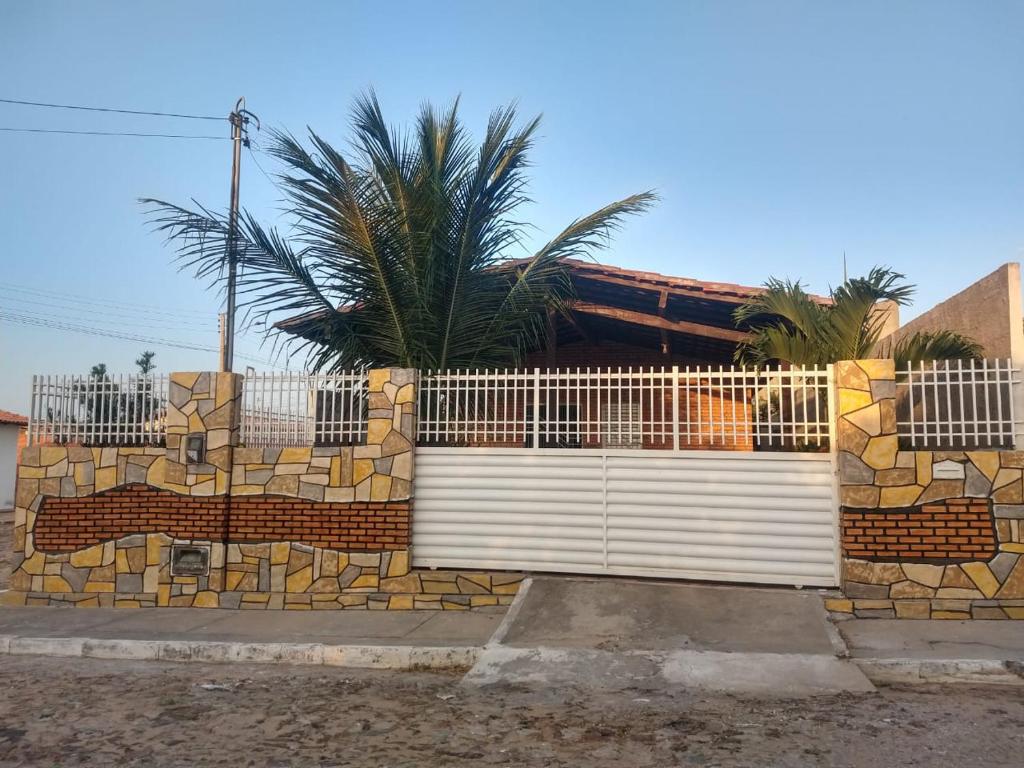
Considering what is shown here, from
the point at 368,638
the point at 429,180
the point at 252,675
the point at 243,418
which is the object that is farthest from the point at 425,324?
the point at 252,675

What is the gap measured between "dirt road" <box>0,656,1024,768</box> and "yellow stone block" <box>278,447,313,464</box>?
8.92 feet

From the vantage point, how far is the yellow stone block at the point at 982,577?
6.55 metres

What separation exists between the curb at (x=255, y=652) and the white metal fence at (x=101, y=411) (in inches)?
97.3

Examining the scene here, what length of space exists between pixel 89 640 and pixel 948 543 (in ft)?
24.9

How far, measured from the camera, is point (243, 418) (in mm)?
8359

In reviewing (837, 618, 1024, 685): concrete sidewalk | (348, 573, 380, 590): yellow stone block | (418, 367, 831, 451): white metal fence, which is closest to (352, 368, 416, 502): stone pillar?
(418, 367, 831, 451): white metal fence

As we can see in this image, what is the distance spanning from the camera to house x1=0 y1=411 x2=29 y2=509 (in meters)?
26.9

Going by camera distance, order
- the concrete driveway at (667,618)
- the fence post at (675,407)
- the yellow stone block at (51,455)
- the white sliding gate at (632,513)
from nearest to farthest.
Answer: the concrete driveway at (667,618) → the white sliding gate at (632,513) → the fence post at (675,407) → the yellow stone block at (51,455)

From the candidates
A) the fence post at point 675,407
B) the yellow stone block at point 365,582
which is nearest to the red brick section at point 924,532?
the fence post at point 675,407

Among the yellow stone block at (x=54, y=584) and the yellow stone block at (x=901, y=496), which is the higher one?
the yellow stone block at (x=901, y=496)

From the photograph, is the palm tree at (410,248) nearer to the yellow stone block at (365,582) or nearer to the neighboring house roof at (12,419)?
the yellow stone block at (365,582)

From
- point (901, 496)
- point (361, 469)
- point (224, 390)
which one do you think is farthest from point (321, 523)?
point (901, 496)

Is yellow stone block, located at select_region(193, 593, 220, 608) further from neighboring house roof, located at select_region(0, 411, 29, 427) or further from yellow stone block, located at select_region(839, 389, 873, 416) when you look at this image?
neighboring house roof, located at select_region(0, 411, 29, 427)

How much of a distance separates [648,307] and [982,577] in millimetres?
6870
